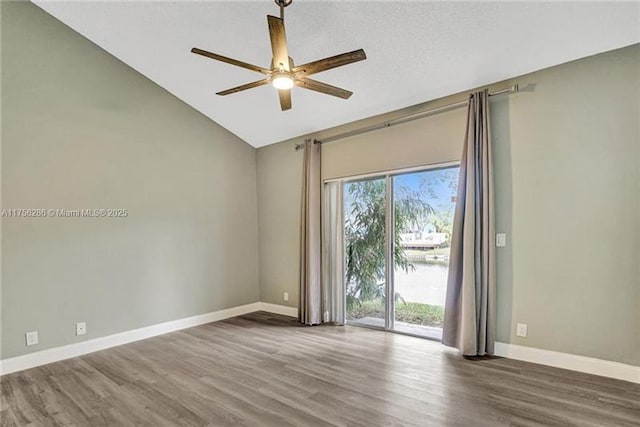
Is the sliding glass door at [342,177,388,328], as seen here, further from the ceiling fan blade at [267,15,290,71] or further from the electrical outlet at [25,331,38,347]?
the electrical outlet at [25,331,38,347]

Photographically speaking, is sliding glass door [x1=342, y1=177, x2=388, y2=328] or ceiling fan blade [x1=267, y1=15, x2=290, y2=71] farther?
sliding glass door [x1=342, y1=177, x2=388, y2=328]

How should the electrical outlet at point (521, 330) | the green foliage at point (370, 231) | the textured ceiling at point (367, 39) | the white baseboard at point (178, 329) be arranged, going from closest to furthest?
the textured ceiling at point (367, 39) < the white baseboard at point (178, 329) < the electrical outlet at point (521, 330) < the green foliage at point (370, 231)

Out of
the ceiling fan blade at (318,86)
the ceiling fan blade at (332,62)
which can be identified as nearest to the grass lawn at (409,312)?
the ceiling fan blade at (318,86)

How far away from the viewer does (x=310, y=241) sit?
464cm

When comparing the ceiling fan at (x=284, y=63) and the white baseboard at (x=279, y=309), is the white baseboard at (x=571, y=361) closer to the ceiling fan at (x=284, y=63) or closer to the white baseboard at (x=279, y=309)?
the white baseboard at (x=279, y=309)

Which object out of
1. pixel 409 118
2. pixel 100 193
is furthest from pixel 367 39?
pixel 100 193

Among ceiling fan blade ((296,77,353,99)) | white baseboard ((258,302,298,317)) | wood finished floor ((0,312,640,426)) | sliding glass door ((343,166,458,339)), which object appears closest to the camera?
wood finished floor ((0,312,640,426))

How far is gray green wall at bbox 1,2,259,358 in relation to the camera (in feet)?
10.8

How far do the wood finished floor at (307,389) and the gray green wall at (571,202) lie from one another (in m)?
0.46

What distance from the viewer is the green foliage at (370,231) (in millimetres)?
4117

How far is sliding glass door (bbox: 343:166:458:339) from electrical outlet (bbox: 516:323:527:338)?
805 mm

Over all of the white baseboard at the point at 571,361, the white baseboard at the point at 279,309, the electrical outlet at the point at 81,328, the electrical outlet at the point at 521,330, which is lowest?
the white baseboard at the point at 279,309

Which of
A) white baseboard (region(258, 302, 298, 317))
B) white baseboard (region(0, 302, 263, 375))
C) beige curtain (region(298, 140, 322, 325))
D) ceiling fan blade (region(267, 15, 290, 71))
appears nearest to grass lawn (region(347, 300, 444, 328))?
beige curtain (region(298, 140, 322, 325))

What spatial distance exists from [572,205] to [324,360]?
281 centimetres
